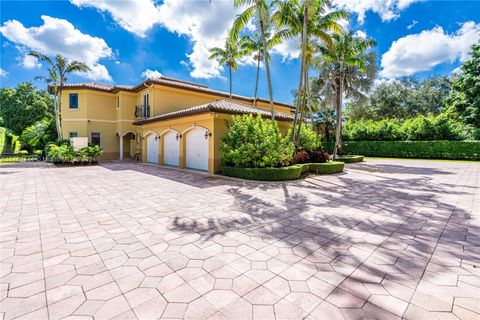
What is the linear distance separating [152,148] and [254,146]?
11044 millimetres

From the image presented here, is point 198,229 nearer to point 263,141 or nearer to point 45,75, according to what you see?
point 263,141


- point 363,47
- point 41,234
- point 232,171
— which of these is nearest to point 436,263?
point 41,234

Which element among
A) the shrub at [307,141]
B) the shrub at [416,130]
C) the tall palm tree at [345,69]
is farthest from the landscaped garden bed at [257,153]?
the shrub at [416,130]

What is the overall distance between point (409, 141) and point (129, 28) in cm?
2879

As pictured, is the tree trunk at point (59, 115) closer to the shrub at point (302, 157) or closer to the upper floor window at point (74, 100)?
the upper floor window at point (74, 100)

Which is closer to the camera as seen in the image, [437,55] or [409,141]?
[409,141]

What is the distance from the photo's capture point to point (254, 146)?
1071 cm

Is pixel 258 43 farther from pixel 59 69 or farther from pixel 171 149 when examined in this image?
pixel 59 69

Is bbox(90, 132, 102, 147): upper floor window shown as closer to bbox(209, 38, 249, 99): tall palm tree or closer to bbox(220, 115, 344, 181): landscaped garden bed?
bbox(209, 38, 249, 99): tall palm tree

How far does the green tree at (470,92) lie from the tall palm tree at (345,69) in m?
11.2

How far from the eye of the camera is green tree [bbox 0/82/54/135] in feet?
95.3

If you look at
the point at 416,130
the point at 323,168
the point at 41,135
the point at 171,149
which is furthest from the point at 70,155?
the point at 416,130

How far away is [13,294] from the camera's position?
260cm

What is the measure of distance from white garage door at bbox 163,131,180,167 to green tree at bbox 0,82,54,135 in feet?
85.0
